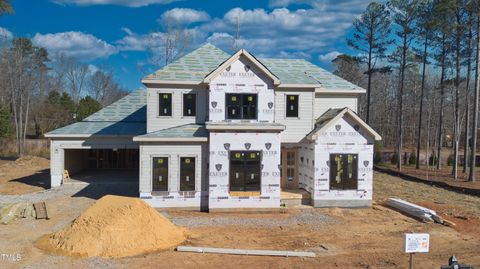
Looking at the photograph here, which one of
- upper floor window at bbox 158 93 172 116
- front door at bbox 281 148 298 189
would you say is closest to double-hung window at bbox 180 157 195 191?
upper floor window at bbox 158 93 172 116

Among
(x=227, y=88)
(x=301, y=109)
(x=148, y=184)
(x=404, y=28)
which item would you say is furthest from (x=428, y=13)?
(x=148, y=184)

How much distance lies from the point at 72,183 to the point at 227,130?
11280 mm

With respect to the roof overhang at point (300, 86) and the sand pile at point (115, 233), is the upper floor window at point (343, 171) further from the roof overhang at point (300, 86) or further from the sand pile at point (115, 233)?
the sand pile at point (115, 233)

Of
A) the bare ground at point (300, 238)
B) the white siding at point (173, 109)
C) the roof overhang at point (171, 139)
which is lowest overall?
the bare ground at point (300, 238)

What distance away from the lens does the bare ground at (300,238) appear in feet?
36.7

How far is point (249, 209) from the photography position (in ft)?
58.0

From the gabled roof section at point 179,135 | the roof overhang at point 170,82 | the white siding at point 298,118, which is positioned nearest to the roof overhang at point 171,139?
the gabled roof section at point 179,135

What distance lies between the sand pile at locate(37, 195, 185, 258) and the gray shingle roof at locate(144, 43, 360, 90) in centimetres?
759

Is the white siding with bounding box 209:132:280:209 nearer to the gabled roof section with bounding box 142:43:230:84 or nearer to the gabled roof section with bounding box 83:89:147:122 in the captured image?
the gabled roof section with bounding box 142:43:230:84

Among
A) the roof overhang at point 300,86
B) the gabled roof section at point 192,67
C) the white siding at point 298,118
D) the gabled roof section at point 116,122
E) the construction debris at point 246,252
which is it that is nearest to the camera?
the construction debris at point 246,252

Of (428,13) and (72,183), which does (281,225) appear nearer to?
(72,183)

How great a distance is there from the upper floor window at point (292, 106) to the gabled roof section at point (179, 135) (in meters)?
4.43

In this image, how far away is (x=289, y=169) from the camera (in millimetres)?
21203

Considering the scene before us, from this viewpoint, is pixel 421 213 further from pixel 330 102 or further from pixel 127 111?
pixel 127 111
